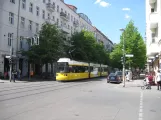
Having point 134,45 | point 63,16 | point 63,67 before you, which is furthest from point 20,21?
point 63,16

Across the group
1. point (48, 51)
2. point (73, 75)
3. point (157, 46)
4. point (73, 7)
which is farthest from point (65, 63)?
point (73, 7)

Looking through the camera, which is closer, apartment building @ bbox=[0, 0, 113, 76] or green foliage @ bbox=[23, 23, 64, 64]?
apartment building @ bbox=[0, 0, 113, 76]

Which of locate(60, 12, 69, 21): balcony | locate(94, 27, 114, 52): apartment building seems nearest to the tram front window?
locate(60, 12, 69, 21): balcony

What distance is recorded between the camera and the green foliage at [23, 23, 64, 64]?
4709 cm

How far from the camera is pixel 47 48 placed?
1871 inches

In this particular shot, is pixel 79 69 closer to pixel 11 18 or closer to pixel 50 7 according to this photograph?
pixel 11 18

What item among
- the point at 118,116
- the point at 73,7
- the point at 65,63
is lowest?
the point at 118,116

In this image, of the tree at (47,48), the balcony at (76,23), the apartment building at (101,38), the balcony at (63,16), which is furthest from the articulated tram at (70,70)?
the apartment building at (101,38)

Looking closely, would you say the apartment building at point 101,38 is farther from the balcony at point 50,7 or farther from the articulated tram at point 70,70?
the articulated tram at point 70,70

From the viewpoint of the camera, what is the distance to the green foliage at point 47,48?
47.1m

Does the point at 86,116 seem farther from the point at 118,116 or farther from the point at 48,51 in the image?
the point at 48,51

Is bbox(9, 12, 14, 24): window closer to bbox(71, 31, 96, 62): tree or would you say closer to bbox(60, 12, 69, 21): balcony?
bbox(71, 31, 96, 62): tree

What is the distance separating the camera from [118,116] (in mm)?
10922

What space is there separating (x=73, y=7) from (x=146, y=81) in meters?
59.8
